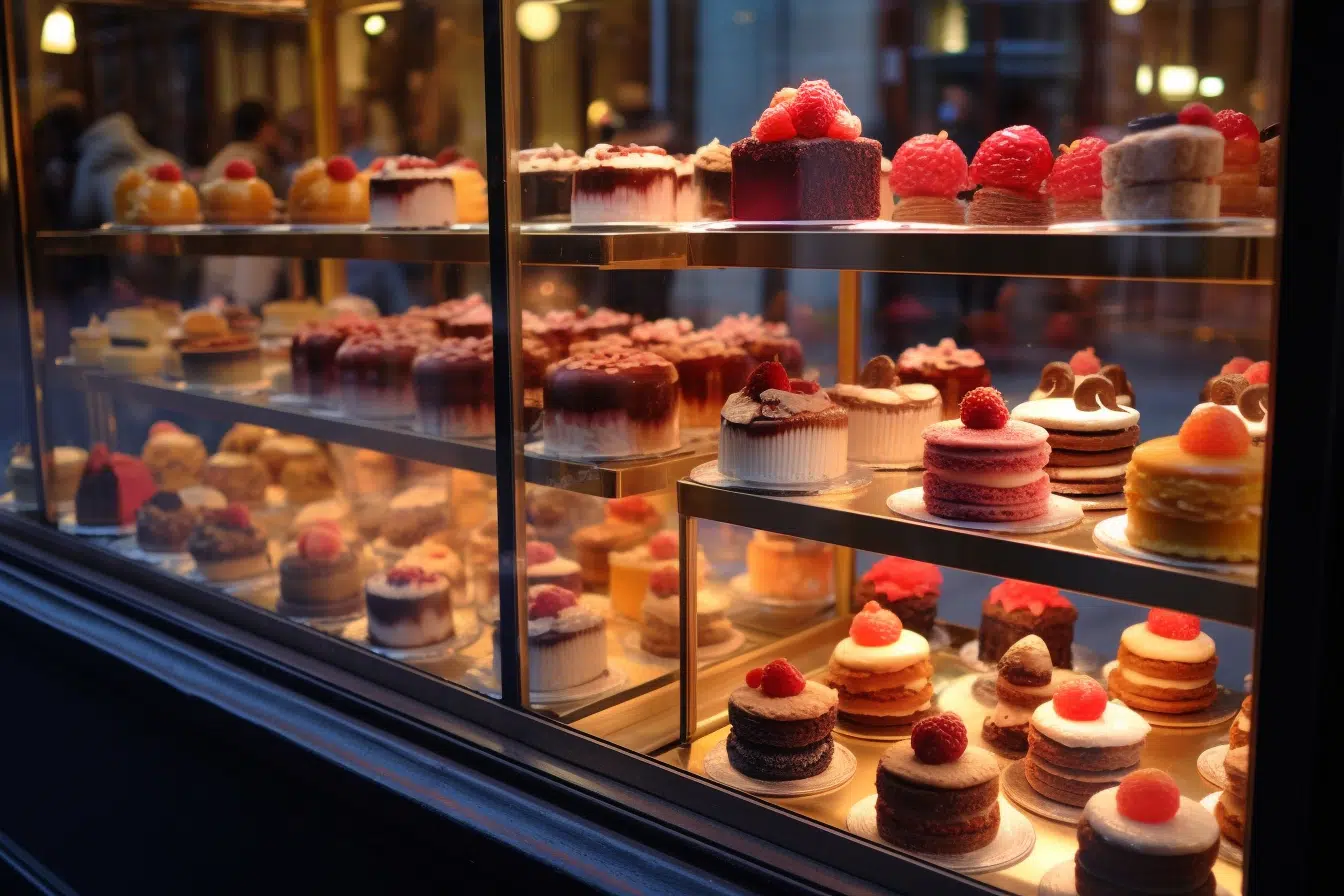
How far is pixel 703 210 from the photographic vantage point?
93.5 inches

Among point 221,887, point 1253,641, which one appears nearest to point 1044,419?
point 1253,641

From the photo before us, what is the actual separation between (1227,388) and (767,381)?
73 centimetres

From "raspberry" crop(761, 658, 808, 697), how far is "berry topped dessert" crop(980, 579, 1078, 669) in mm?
567

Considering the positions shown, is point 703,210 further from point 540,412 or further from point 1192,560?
point 1192,560

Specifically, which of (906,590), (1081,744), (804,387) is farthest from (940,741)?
(906,590)

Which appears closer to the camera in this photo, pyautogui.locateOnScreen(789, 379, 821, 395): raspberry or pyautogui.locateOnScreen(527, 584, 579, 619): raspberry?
pyautogui.locateOnScreen(789, 379, 821, 395): raspberry

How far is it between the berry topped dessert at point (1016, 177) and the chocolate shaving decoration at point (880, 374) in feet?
1.45

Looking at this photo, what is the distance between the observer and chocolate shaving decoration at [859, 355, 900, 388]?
2.32 metres

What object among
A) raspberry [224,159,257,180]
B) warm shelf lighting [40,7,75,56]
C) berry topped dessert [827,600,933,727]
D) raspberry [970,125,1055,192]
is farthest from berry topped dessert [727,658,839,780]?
warm shelf lighting [40,7,75,56]

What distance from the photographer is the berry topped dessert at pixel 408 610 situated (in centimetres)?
282

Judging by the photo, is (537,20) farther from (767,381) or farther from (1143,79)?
(1143,79)

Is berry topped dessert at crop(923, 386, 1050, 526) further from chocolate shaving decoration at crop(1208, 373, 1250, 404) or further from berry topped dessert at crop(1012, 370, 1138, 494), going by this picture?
chocolate shaving decoration at crop(1208, 373, 1250, 404)

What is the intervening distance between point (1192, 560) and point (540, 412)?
1.33m

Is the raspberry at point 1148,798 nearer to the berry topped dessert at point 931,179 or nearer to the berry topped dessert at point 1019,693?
the berry topped dessert at point 1019,693
